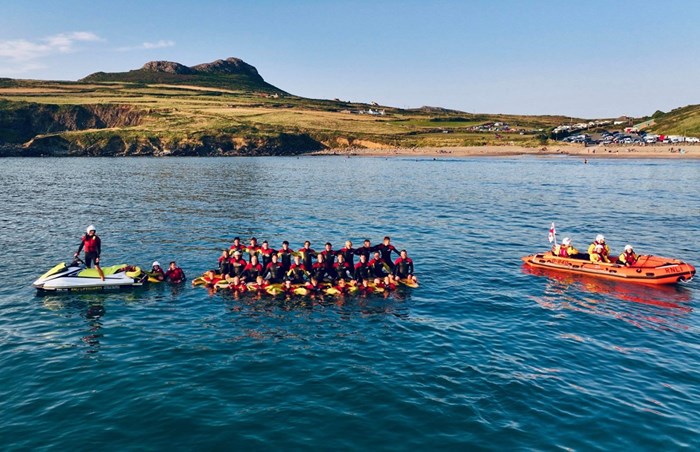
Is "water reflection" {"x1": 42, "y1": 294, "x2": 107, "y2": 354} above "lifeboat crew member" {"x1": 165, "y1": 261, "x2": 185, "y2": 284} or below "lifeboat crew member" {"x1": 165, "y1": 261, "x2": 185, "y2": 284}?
below

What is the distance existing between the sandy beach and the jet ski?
124407mm

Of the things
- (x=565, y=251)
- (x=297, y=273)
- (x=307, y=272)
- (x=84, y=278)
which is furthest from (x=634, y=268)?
(x=84, y=278)

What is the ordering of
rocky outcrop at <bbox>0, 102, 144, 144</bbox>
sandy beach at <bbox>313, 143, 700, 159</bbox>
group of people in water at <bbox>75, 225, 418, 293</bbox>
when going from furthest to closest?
1. rocky outcrop at <bbox>0, 102, 144, 144</bbox>
2. sandy beach at <bbox>313, 143, 700, 159</bbox>
3. group of people in water at <bbox>75, 225, 418, 293</bbox>

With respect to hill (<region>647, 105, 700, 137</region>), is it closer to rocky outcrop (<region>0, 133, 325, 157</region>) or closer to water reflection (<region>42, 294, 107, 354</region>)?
rocky outcrop (<region>0, 133, 325, 157</region>)

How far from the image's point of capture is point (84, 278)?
27.2 meters

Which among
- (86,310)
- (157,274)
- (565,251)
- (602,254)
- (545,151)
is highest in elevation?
(545,151)

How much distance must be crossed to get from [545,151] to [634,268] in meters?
126

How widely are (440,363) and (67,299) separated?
68.2 ft

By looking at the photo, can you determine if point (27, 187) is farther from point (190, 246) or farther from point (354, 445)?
point (354, 445)

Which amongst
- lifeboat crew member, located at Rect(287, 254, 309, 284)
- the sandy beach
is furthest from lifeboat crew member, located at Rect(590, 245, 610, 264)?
the sandy beach

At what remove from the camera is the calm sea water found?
47.1ft

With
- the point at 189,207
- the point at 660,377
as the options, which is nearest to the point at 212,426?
the point at 660,377

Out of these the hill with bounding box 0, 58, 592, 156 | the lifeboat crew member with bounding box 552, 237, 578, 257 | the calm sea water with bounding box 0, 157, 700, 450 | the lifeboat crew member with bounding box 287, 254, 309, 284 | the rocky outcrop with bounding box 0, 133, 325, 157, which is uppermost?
the hill with bounding box 0, 58, 592, 156

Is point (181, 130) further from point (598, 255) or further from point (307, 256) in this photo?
point (598, 255)
